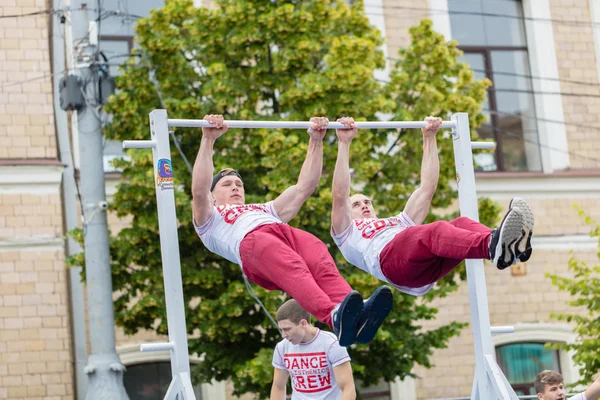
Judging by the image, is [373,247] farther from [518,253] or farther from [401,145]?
[401,145]

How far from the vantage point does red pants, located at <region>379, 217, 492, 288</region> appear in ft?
21.3

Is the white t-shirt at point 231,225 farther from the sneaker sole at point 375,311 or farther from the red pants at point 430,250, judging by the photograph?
the sneaker sole at point 375,311

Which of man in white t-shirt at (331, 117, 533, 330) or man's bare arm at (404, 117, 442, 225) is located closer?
man in white t-shirt at (331, 117, 533, 330)

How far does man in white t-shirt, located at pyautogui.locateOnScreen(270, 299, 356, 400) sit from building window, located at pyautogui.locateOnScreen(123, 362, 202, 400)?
7449 millimetres

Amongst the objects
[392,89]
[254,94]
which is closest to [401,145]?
[392,89]

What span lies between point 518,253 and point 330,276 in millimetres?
1219

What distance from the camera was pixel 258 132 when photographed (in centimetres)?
1217

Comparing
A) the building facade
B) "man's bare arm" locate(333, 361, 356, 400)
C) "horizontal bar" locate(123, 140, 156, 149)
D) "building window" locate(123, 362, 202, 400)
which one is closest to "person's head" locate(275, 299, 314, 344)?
"man's bare arm" locate(333, 361, 356, 400)

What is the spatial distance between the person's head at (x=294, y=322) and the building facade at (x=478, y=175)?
23.4ft

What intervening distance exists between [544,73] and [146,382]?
7.77 metres

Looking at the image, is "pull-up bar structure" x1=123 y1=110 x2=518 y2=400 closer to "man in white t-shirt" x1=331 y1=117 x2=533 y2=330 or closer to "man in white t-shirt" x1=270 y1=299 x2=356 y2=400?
"man in white t-shirt" x1=331 y1=117 x2=533 y2=330

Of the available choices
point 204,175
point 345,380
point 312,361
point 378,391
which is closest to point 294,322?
point 312,361

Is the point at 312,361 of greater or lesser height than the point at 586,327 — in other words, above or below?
above

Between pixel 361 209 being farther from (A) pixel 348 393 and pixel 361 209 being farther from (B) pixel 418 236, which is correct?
(A) pixel 348 393
